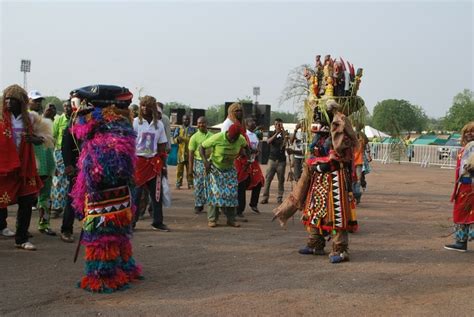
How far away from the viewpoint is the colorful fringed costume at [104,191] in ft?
17.4

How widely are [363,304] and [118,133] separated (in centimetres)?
290

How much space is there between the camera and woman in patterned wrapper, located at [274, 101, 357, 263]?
675 cm

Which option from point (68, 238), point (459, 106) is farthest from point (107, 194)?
point (459, 106)

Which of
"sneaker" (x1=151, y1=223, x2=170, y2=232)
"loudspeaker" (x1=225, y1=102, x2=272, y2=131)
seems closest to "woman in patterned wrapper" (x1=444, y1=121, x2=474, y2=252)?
"sneaker" (x1=151, y1=223, x2=170, y2=232)

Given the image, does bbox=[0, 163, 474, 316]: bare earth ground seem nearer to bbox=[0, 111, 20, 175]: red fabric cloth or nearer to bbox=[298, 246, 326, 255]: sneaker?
bbox=[298, 246, 326, 255]: sneaker

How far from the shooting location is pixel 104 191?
→ 17.8 feet

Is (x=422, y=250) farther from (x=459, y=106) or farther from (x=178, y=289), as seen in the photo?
(x=459, y=106)

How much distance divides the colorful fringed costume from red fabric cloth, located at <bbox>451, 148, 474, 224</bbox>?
4.83 m

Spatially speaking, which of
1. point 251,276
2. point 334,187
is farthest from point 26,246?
point 334,187

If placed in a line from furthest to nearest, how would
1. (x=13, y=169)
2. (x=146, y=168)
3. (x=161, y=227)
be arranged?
1. (x=161, y=227)
2. (x=146, y=168)
3. (x=13, y=169)

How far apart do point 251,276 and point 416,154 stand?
97.4ft

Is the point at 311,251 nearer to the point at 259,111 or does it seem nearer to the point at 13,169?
the point at 13,169

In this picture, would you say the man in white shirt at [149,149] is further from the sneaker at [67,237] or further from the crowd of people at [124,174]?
the sneaker at [67,237]

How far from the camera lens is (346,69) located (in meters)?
7.84
